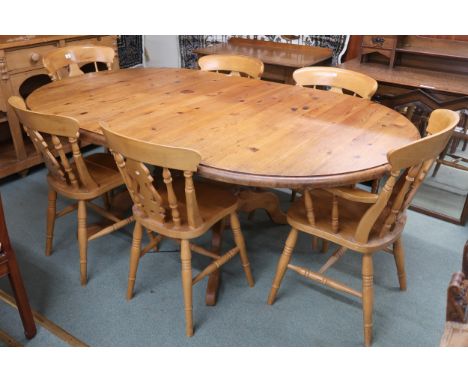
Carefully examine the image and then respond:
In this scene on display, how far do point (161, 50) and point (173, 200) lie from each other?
3.25 metres

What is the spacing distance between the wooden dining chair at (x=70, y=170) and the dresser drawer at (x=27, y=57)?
95cm

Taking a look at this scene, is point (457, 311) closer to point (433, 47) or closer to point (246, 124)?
point (246, 124)

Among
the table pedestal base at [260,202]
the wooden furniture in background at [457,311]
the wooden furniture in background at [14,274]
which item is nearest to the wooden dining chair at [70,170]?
the wooden furniture in background at [14,274]

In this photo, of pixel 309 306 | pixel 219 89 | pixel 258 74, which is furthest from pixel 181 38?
pixel 309 306

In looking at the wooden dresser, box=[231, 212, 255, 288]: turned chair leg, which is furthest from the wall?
box=[231, 212, 255, 288]: turned chair leg

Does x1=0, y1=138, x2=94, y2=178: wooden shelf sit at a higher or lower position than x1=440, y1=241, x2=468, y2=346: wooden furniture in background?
lower

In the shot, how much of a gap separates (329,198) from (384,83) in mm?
1180

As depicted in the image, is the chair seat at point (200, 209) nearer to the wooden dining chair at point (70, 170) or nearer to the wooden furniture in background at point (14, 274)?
the wooden dining chair at point (70, 170)

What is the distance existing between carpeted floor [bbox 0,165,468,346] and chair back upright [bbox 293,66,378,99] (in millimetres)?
862

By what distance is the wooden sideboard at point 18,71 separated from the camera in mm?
2723

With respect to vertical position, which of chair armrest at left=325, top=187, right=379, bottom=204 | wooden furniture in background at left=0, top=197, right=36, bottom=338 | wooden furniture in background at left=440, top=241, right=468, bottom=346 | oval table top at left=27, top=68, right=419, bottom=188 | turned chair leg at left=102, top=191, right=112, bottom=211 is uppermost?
oval table top at left=27, top=68, right=419, bottom=188

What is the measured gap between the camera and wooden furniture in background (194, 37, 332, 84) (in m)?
3.21

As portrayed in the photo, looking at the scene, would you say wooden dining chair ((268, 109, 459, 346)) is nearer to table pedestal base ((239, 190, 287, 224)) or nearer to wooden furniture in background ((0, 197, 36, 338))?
table pedestal base ((239, 190, 287, 224))

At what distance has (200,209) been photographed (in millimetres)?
1800
